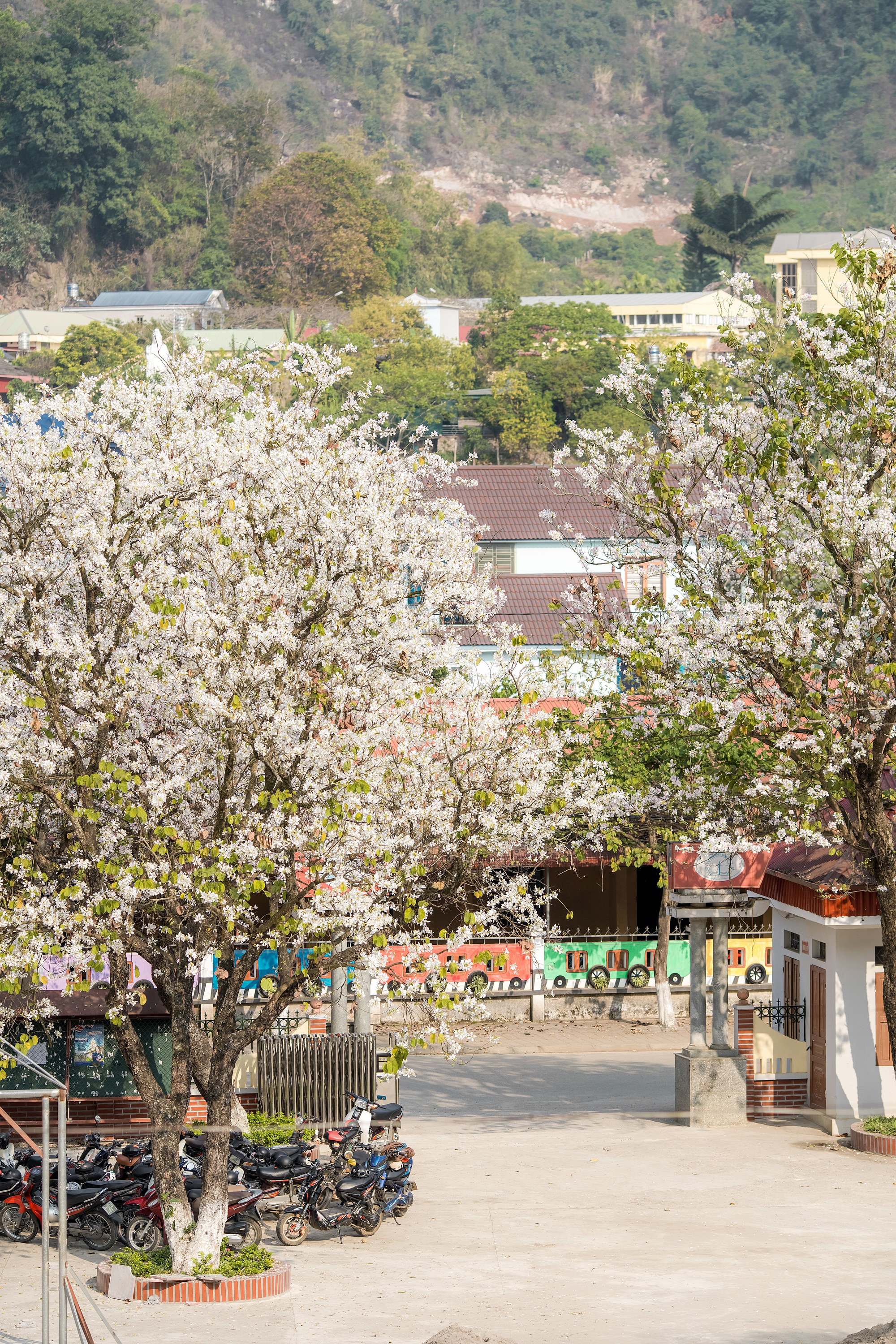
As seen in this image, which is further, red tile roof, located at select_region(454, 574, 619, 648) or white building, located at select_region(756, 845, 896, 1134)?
red tile roof, located at select_region(454, 574, 619, 648)

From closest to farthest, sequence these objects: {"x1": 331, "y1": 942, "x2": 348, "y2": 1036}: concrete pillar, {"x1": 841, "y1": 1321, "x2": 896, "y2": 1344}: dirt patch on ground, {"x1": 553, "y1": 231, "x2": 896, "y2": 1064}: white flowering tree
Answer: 1. {"x1": 841, "y1": 1321, "x2": 896, "y2": 1344}: dirt patch on ground
2. {"x1": 553, "y1": 231, "x2": 896, "y2": 1064}: white flowering tree
3. {"x1": 331, "y1": 942, "x2": 348, "y2": 1036}: concrete pillar

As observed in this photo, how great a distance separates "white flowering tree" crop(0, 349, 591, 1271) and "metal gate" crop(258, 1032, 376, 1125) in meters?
5.34

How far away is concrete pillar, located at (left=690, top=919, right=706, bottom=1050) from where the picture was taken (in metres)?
23.6

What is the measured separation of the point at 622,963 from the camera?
106 ft

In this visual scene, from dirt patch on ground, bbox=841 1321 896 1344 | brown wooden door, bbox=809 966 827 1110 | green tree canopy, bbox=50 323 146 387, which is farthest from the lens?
green tree canopy, bbox=50 323 146 387

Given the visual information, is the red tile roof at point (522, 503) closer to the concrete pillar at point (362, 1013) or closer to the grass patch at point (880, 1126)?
the concrete pillar at point (362, 1013)

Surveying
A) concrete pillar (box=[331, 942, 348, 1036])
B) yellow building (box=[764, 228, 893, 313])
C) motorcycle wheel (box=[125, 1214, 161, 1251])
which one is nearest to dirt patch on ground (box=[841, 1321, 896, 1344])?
motorcycle wheel (box=[125, 1214, 161, 1251])

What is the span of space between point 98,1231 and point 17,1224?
1.11 m

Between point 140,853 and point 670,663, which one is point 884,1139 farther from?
point 140,853

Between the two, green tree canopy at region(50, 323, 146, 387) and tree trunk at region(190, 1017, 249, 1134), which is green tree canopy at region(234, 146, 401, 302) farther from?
tree trunk at region(190, 1017, 249, 1134)

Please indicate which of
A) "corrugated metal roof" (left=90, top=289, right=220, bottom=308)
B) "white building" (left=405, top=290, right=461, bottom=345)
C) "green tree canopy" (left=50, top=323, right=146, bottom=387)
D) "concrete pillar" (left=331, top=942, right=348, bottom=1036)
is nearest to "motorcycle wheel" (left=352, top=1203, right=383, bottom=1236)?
"concrete pillar" (left=331, top=942, right=348, bottom=1036)

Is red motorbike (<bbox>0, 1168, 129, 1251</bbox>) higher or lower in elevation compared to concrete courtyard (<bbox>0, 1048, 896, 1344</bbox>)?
higher

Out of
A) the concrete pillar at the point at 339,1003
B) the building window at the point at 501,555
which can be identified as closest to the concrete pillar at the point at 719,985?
the concrete pillar at the point at 339,1003

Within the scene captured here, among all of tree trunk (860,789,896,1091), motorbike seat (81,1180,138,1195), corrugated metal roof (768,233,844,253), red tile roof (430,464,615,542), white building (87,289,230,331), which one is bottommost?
motorbike seat (81,1180,138,1195)
